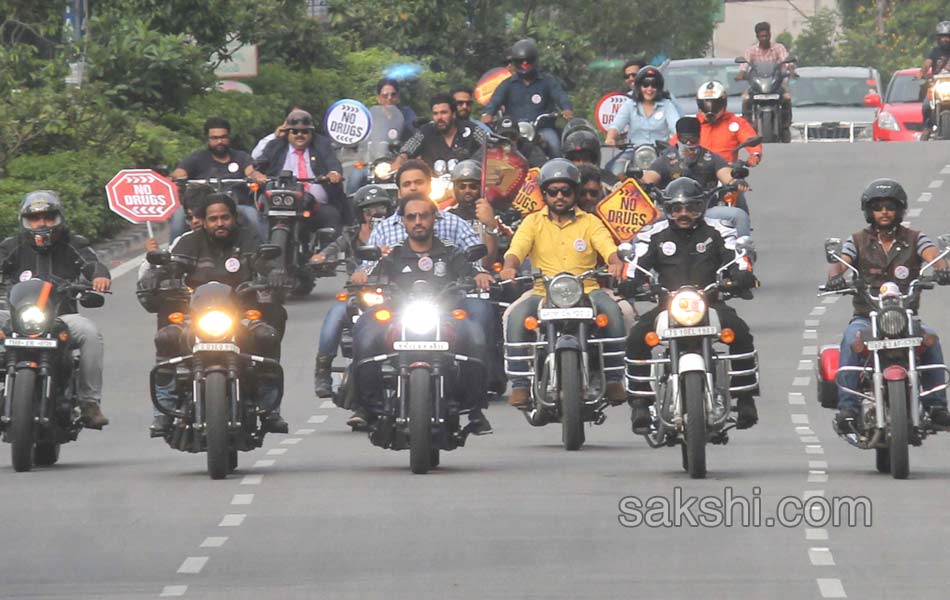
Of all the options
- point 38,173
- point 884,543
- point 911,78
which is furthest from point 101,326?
point 911,78

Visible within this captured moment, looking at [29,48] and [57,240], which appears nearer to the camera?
[57,240]

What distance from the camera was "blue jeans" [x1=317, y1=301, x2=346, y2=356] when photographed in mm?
18969

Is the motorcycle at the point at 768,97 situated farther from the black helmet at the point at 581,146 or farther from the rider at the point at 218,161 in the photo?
the black helmet at the point at 581,146

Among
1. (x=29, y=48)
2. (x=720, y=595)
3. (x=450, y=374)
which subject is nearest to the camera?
(x=720, y=595)

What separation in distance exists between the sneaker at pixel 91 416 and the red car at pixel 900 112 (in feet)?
102

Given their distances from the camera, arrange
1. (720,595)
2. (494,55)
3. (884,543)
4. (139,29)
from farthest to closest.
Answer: (494,55) < (139,29) < (884,543) < (720,595)

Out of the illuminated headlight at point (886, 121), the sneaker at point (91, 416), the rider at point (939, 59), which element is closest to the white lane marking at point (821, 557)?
the sneaker at point (91, 416)

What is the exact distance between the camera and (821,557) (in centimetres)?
1234

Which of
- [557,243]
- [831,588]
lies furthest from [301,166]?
[831,588]

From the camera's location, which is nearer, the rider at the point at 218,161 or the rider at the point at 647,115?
the rider at the point at 218,161

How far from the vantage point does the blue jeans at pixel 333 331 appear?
1897 cm

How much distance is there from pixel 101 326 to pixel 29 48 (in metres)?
9.80

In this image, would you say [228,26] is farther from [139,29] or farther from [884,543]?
[884,543]

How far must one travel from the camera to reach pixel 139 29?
3828 cm
